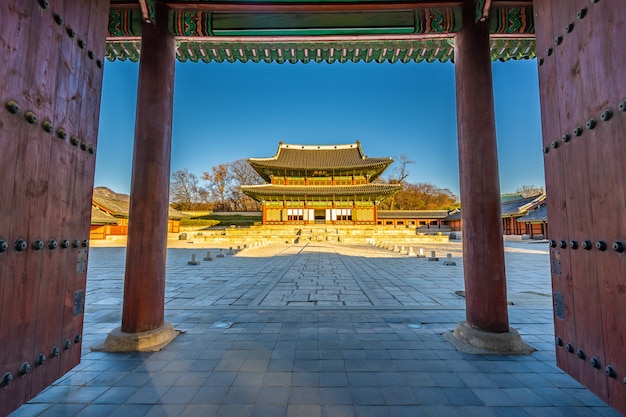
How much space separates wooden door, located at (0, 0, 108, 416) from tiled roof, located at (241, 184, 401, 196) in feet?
82.5

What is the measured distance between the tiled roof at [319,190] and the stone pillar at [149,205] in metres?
24.0

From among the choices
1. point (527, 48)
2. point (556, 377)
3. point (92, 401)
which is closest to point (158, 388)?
point (92, 401)

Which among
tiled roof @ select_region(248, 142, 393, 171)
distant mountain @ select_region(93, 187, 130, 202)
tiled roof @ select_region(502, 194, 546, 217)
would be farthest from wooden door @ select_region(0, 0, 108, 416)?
tiled roof @ select_region(502, 194, 546, 217)

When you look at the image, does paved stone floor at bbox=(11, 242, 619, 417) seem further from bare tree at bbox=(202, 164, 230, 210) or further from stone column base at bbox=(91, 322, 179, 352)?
bare tree at bbox=(202, 164, 230, 210)

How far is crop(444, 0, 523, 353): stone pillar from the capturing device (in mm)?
2736

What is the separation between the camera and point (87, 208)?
1.92 metres

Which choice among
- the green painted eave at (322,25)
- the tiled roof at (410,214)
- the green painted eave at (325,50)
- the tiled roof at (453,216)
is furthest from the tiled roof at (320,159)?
the green painted eave at (322,25)

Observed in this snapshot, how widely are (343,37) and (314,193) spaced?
2412 cm

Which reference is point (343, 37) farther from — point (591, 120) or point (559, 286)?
point (559, 286)

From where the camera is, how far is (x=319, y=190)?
27.5m

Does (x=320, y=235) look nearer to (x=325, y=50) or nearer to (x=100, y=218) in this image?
(x=100, y=218)

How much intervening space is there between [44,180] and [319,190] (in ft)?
85.7

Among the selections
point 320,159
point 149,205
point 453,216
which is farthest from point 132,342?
point 453,216

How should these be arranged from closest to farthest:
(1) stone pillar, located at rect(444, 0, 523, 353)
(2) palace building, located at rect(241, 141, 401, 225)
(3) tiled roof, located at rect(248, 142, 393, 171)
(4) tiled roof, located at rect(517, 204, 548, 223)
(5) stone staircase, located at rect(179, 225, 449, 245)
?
(1) stone pillar, located at rect(444, 0, 523, 353)
(5) stone staircase, located at rect(179, 225, 449, 245)
(4) tiled roof, located at rect(517, 204, 548, 223)
(2) palace building, located at rect(241, 141, 401, 225)
(3) tiled roof, located at rect(248, 142, 393, 171)
